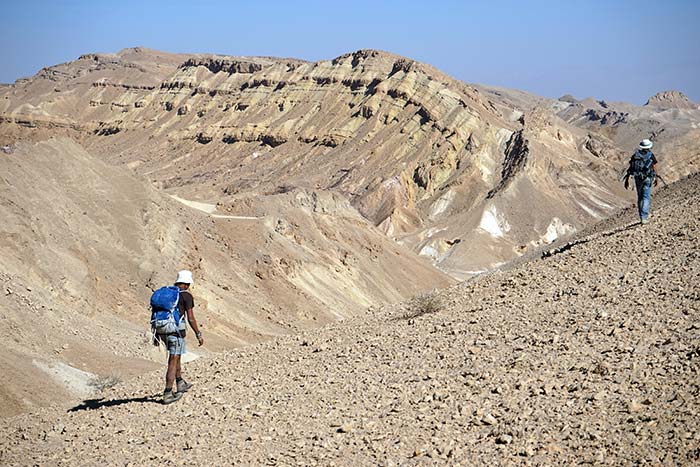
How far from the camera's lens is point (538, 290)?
388 inches

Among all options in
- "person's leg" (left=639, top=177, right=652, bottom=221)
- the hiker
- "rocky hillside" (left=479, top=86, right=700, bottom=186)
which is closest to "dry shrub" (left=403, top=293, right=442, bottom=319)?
"person's leg" (left=639, top=177, right=652, bottom=221)

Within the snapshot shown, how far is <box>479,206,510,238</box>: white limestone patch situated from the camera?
57.2 m

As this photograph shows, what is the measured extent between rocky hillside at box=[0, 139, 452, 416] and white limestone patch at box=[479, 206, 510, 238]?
19633mm

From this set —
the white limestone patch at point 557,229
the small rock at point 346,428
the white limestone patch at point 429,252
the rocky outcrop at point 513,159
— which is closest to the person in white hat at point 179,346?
the small rock at point 346,428

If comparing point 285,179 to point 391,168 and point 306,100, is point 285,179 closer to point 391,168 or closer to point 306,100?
point 391,168

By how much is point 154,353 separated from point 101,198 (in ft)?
27.7

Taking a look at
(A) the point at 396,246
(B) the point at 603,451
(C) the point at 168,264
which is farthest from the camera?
(A) the point at 396,246

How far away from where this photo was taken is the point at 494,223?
192 feet

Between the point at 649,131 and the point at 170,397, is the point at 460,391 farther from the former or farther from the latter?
the point at 649,131

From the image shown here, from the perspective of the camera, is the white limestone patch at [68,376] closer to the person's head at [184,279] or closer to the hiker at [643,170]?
the person's head at [184,279]

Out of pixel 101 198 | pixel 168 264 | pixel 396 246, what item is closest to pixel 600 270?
pixel 168 264

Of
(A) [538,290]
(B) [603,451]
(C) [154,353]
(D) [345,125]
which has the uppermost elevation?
(D) [345,125]

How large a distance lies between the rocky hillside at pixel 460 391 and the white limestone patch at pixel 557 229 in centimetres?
→ 4820

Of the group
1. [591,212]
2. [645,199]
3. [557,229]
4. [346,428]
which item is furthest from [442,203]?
[346,428]
